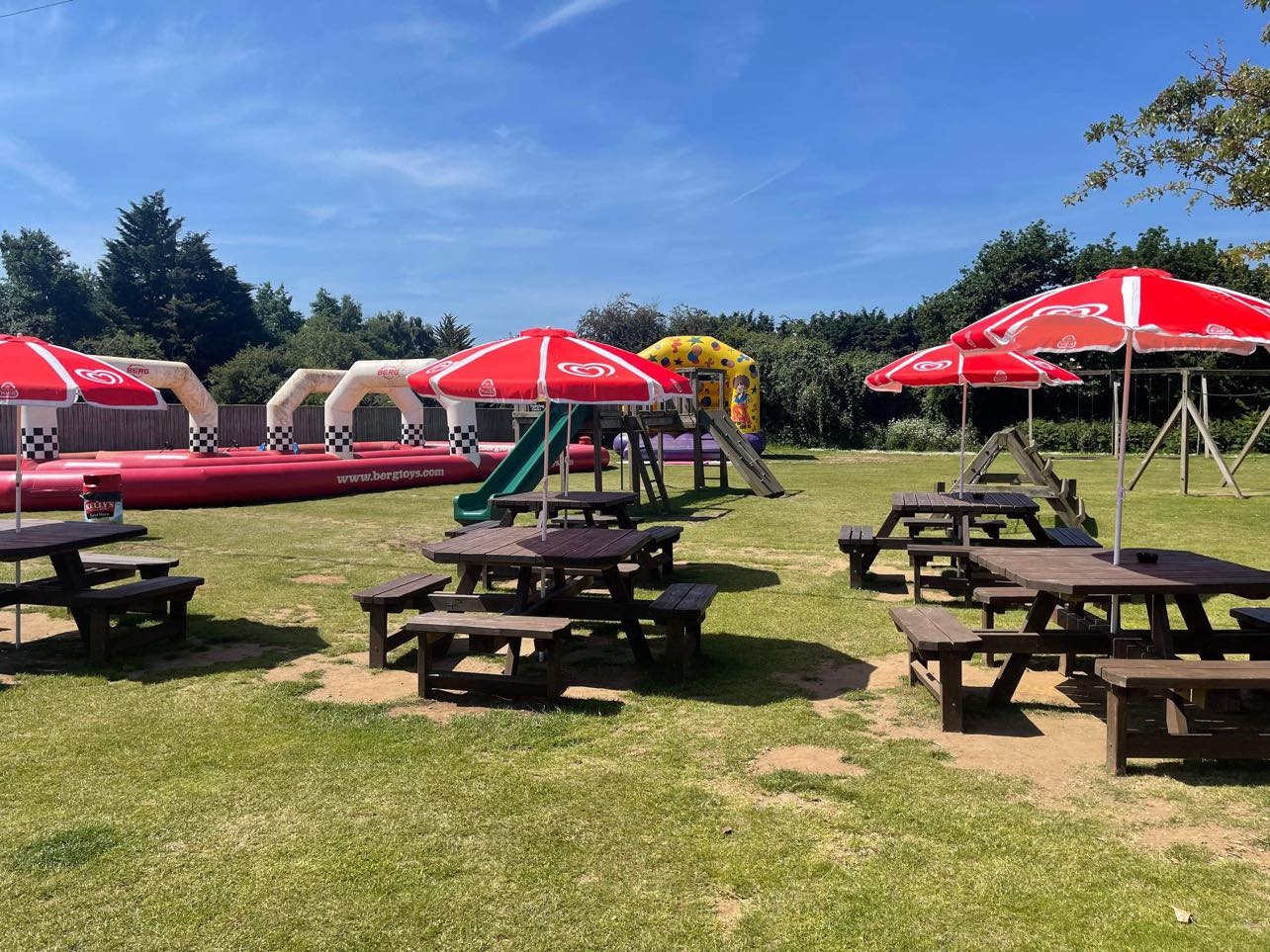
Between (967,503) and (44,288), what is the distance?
6831cm

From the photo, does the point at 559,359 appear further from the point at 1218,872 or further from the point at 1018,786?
the point at 1218,872

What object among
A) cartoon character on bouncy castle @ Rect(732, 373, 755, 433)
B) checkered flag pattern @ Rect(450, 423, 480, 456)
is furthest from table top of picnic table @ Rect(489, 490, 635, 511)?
cartoon character on bouncy castle @ Rect(732, 373, 755, 433)

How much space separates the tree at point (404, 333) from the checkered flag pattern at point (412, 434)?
53.4 metres

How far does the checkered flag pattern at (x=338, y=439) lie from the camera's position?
2023cm

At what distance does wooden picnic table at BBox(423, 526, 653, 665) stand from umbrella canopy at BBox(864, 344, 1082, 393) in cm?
402

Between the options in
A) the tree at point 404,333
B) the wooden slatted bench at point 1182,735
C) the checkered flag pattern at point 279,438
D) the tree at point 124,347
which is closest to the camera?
the wooden slatted bench at point 1182,735

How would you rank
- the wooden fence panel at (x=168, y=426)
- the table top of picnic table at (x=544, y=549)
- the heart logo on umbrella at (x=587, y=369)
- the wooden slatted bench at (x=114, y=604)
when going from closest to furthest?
the heart logo on umbrella at (x=587, y=369) < the table top of picnic table at (x=544, y=549) < the wooden slatted bench at (x=114, y=604) < the wooden fence panel at (x=168, y=426)

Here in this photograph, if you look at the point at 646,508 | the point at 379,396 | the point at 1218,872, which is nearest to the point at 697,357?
the point at 646,508

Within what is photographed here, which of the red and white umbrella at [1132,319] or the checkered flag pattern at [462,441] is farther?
the checkered flag pattern at [462,441]

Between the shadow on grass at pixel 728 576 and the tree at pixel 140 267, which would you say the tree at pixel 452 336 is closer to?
the tree at pixel 140 267

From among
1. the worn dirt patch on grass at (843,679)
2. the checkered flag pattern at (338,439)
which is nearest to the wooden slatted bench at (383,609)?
the worn dirt patch on grass at (843,679)

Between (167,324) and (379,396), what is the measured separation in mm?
18876

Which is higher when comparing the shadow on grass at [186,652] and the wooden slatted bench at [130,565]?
the wooden slatted bench at [130,565]

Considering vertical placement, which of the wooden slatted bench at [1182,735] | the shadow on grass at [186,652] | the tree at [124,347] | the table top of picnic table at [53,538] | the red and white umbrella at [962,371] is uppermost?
the tree at [124,347]
